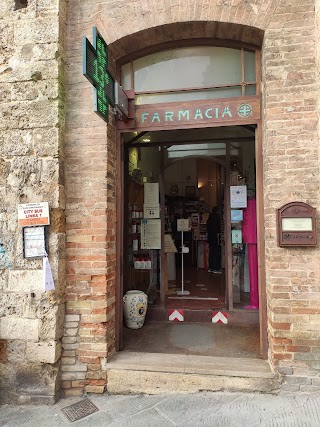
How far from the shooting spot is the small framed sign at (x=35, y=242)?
11.1 feet

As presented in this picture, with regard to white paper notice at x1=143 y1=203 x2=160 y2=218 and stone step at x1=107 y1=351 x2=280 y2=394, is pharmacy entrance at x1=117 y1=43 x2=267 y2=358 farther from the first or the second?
stone step at x1=107 y1=351 x2=280 y2=394

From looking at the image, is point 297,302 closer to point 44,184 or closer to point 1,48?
point 44,184

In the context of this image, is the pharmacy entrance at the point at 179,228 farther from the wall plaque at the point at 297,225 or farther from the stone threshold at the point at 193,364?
the wall plaque at the point at 297,225

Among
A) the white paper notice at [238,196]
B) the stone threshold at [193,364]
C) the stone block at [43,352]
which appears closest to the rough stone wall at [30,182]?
the stone block at [43,352]

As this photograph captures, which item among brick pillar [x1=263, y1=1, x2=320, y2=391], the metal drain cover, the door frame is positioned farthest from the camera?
the door frame

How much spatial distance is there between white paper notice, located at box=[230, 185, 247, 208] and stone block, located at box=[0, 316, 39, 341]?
3.44m

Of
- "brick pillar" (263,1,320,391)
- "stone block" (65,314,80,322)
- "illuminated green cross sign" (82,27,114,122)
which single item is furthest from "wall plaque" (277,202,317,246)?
"stone block" (65,314,80,322)

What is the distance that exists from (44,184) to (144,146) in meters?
2.38

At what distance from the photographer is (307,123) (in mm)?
3207

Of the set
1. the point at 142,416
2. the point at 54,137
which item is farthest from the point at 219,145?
the point at 142,416

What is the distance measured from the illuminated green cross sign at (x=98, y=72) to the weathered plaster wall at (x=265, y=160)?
394 millimetres

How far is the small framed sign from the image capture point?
A: 3393 millimetres

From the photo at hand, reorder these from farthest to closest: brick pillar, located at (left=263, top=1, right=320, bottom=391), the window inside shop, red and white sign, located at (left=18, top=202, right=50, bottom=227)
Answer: the window inside shop < red and white sign, located at (left=18, top=202, right=50, bottom=227) < brick pillar, located at (left=263, top=1, right=320, bottom=391)

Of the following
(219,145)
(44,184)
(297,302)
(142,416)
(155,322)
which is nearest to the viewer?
(142,416)
